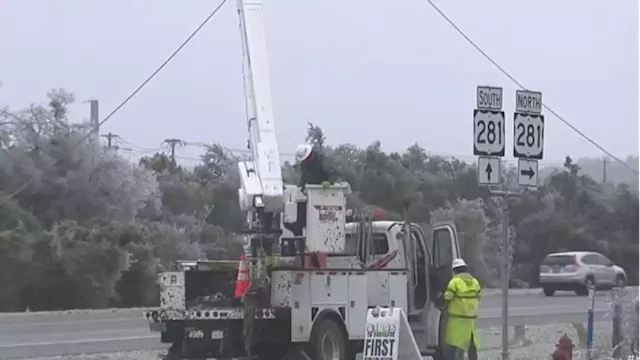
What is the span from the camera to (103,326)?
1017 inches

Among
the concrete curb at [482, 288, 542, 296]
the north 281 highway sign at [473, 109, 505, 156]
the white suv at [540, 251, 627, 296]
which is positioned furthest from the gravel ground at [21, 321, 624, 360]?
the white suv at [540, 251, 627, 296]

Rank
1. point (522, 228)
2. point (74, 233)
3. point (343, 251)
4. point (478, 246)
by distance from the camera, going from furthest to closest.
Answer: point (522, 228) < point (478, 246) < point (74, 233) < point (343, 251)

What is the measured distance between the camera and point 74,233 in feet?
113

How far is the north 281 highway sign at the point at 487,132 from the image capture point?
1374 cm

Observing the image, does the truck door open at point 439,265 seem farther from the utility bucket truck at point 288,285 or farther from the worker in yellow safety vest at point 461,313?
the worker in yellow safety vest at point 461,313

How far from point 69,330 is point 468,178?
3168cm

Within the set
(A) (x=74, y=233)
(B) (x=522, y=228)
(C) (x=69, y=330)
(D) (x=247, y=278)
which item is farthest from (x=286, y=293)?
(B) (x=522, y=228)

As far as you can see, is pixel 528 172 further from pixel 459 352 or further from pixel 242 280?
pixel 242 280

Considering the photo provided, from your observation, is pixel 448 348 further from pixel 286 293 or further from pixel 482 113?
pixel 482 113

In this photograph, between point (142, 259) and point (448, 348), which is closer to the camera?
point (448, 348)

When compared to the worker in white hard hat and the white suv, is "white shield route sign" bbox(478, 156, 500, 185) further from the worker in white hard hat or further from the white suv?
the white suv

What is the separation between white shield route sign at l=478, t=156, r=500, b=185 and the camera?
44.7 feet

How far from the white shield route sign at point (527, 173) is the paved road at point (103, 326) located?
8966mm

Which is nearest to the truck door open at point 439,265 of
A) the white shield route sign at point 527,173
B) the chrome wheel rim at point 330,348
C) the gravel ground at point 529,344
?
the chrome wheel rim at point 330,348
